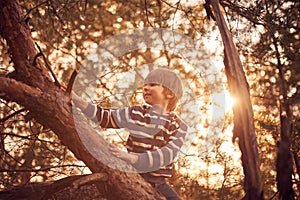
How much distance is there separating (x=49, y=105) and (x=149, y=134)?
71 cm

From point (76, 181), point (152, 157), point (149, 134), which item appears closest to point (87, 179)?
point (76, 181)

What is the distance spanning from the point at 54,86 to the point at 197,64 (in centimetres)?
306

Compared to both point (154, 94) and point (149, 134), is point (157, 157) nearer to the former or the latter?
point (149, 134)

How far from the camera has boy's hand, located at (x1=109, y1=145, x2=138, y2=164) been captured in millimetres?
2584

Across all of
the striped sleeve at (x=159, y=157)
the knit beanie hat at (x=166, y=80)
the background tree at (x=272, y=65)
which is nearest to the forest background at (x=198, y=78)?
the background tree at (x=272, y=65)

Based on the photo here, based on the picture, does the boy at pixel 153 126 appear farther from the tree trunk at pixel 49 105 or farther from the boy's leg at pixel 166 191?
the tree trunk at pixel 49 105

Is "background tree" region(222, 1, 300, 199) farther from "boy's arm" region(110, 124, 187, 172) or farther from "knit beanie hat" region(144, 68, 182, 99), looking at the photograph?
"boy's arm" region(110, 124, 187, 172)

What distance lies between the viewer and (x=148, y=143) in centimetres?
282

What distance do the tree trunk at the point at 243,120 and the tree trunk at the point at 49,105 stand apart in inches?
26.8

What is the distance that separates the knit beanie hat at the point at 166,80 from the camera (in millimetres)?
3057

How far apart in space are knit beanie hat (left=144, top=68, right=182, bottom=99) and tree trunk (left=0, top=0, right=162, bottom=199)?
0.64 metres

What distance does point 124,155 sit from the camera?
2604 millimetres

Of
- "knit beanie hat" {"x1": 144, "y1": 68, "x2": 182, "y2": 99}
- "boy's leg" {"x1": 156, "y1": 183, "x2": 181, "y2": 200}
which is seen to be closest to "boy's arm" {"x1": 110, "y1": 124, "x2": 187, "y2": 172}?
"boy's leg" {"x1": 156, "y1": 183, "x2": 181, "y2": 200}

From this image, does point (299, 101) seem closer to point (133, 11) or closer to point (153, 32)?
point (153, 32)
